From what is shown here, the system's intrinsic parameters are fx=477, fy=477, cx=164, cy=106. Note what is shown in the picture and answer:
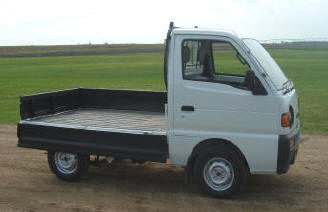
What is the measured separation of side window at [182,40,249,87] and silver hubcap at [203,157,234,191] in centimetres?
114

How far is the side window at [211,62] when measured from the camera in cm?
680

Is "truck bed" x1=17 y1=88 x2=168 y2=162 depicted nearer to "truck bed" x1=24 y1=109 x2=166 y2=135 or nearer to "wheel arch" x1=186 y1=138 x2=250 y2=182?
"truck bed" x1=24 y1=109 x2=166 y2=135

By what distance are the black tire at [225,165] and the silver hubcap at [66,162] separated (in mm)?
2215

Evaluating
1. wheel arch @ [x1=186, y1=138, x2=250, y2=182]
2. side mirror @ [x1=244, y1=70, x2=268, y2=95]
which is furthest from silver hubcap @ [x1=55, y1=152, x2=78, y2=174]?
side mirror @ [x1=244, y1=70, x2=268, y2=95]

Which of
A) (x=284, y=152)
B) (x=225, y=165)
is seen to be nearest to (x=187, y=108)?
(x=225, y=165)

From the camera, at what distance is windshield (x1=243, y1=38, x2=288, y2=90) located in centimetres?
669

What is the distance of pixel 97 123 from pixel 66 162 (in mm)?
838

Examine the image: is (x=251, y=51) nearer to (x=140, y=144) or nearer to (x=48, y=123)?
(x=140, y=144)

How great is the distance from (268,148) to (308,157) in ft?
10.5

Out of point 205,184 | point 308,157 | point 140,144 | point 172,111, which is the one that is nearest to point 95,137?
point 140,144

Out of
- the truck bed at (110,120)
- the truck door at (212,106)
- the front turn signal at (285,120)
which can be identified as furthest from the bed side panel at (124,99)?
the front turn signal at (285,120)

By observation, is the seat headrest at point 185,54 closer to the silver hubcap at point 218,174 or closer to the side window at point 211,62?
the side window at point 211,62

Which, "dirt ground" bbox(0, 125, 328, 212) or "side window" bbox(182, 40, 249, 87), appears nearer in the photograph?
"dirt ground" bbox(0, 125, 328, 212)

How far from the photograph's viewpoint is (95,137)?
746 centimetres
